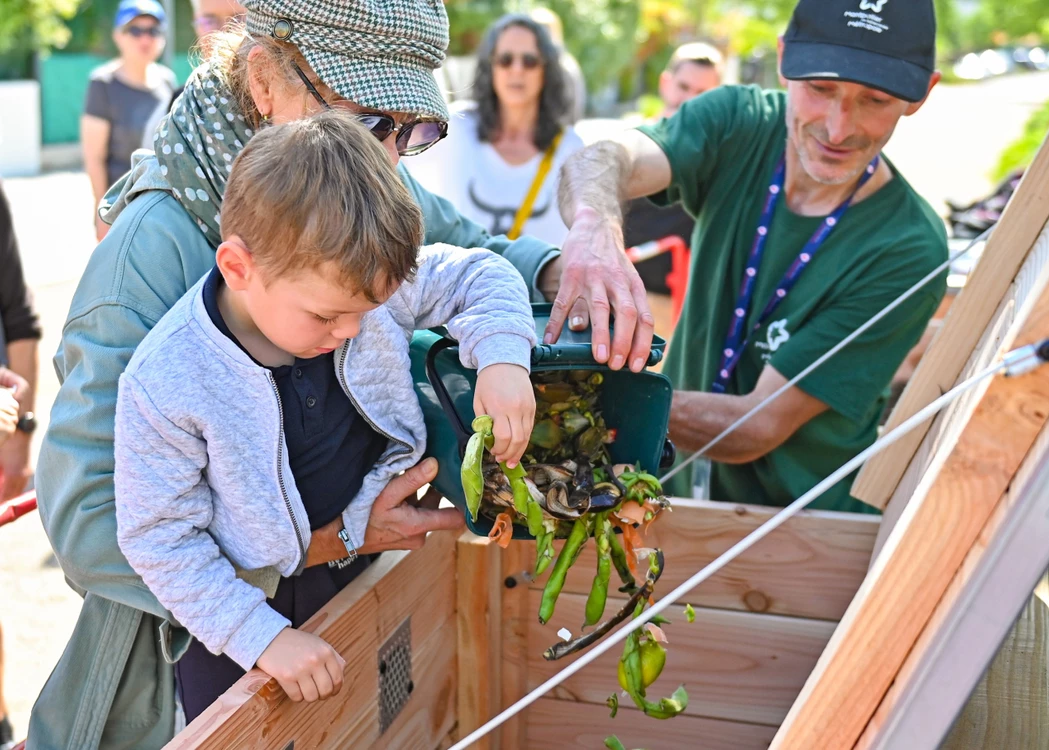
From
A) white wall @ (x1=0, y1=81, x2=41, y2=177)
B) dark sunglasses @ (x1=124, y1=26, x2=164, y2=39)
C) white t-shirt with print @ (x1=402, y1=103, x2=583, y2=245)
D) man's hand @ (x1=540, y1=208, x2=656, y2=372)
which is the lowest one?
white wall @ (x1=0, y1=81, x2=41, y2=177)

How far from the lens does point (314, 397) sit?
5.28 ft

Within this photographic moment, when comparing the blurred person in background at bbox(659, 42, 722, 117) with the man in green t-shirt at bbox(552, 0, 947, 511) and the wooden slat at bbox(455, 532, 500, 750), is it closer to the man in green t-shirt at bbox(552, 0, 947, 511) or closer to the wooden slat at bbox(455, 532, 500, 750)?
the man in green t-shirt at bbox(552, 0, 947, 511)

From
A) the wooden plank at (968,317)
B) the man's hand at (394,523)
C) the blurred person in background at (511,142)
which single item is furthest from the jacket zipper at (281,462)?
the blurred person in background at (511,142)

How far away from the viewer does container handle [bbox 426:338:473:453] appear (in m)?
1.58

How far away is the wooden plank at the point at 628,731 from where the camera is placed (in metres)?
2.23

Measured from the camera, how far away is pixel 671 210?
5.37m

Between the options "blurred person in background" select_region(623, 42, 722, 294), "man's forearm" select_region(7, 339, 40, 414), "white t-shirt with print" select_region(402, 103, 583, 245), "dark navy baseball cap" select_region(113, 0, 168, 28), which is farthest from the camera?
"dark navy baseball cap" select_region(113, 0, 168, 28)

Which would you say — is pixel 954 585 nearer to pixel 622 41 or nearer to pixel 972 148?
pixel 972 148

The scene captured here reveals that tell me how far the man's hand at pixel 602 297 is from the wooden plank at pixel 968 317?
59 cm

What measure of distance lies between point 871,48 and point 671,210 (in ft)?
9.89

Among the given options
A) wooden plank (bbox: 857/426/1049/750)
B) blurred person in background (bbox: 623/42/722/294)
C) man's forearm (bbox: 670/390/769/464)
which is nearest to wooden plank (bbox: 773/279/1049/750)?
wooden plank (bbox: 857/426/1049/750)

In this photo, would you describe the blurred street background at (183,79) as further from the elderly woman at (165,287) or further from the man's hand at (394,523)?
the man's hand at (394,523)

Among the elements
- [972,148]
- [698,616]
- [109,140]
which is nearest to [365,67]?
[698,616]

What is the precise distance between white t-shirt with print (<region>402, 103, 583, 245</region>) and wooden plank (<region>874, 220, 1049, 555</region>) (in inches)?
105
